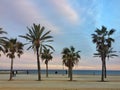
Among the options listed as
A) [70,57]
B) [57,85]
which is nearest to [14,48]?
[70,57]

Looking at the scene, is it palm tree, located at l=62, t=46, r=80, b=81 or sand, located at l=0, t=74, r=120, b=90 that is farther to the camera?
palm tree, located at l=62, t=46, r=80, b=81

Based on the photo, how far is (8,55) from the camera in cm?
6994

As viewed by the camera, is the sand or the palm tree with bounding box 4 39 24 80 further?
the palm tree with bounding box 4 39 24 80

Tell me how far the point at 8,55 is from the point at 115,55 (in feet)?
91.7

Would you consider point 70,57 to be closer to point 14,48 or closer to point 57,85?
point 14,48

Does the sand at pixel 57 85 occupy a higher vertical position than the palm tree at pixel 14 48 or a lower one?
lower

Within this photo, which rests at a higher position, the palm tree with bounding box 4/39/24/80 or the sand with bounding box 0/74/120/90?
the palm tree with bounding box 4/39/24/80

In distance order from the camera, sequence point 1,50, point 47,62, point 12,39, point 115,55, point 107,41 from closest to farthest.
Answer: point 1,50, point 107,41, point 12,39, point 115,55, point 47,62

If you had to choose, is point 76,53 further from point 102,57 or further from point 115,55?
point 115,55

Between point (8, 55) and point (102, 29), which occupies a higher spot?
point (102, 29)

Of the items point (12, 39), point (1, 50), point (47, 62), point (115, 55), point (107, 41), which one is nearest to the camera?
point (1, 50)

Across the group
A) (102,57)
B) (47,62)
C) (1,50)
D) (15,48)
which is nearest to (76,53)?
(102,57)

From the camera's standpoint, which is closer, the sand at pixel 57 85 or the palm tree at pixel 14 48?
the sand at pixel 57 85

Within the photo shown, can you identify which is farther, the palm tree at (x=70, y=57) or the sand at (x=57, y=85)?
the palm tree at (x=70, y=57)
